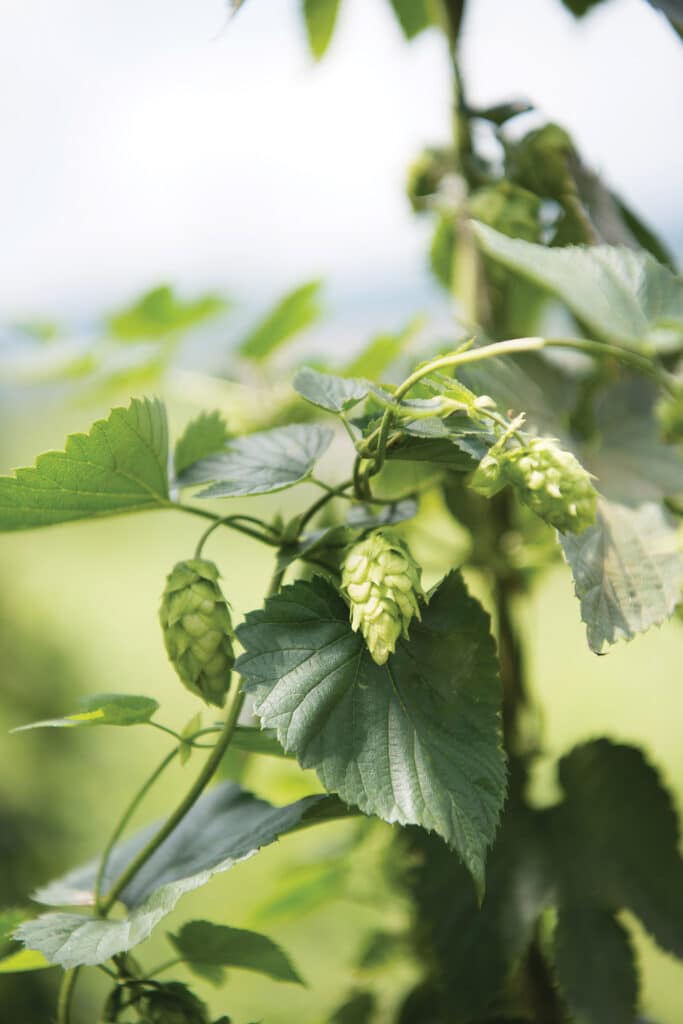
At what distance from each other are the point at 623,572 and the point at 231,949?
231mm

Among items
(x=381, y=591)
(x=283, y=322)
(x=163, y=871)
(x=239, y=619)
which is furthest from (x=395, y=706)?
(x=283, y=322)

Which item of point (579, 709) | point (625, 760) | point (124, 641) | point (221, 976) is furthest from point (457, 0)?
point (124, 641)

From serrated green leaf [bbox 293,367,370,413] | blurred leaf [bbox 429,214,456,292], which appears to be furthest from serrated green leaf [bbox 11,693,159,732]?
blurred leaf [bbox 429,214,456,292]

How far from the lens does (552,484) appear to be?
280mm

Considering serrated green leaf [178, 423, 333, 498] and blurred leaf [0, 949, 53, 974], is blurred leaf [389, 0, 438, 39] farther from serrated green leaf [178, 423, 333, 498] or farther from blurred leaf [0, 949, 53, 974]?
blurred leaf [0, 949, 53, 974]

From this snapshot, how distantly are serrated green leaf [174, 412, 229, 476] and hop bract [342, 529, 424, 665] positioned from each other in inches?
5.0

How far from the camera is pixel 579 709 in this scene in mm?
1437

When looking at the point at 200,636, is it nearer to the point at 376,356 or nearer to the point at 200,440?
the point at 200,440

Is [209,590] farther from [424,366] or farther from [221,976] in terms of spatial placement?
[221,976]

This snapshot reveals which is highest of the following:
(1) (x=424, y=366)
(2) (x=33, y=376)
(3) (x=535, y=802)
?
(1) (x=424, y=366)

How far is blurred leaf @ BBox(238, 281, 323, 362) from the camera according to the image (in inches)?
27.0

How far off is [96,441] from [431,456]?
130mm

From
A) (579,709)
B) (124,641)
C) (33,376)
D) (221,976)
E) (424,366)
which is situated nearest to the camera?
(424,366)

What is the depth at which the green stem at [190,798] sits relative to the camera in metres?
0.35
